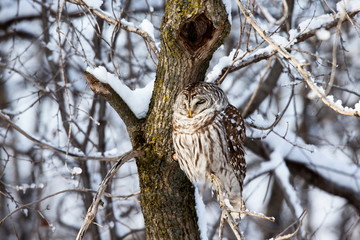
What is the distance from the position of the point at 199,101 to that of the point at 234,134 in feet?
1.14

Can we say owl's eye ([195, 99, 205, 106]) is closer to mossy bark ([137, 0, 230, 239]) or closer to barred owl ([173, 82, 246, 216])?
barred owl ([173, 82, 246, 216])

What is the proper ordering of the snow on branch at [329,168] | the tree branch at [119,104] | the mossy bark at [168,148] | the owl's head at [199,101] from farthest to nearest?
1. the snow on branch at [329,168]
2. the owl's head at [199,101]
3. the tree branch at [119,104]
4. the mossy bark at [168,148]

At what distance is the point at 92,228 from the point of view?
629 cm

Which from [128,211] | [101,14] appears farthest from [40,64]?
[101,14]

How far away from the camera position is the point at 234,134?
12.5ft

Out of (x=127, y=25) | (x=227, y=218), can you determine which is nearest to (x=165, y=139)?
(x=127, y=25)

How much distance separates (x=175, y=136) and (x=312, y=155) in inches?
104

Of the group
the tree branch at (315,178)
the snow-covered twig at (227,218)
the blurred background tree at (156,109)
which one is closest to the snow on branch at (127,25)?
the blurred background tree at (156,109)

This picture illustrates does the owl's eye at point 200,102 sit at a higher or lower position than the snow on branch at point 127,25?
lower

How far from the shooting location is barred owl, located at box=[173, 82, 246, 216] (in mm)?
3535

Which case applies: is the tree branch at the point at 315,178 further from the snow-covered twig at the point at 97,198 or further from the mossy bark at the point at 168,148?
the snow-covered twig at the point at 97,198

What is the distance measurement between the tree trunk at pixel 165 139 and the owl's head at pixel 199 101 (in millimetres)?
48

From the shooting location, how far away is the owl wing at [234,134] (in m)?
3.78

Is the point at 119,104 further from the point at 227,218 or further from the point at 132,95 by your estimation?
the point at 227,218
